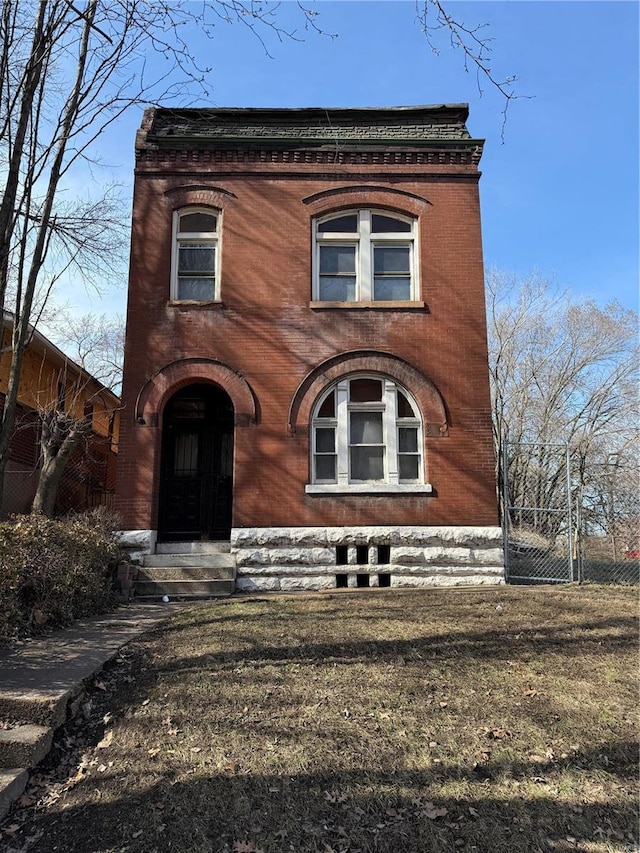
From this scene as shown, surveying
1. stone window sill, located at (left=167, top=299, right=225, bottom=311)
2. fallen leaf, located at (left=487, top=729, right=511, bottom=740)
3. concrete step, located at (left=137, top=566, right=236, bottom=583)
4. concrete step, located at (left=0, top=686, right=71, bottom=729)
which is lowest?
fallen leaf, located at (left=487, top=729, right=511, bottom=740)

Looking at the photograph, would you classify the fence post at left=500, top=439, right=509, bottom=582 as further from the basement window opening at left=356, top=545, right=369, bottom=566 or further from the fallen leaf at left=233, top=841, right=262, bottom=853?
the fallen leaf at left=233, top=841, right=262, bottom=853

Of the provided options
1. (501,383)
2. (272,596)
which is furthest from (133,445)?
(501,383)

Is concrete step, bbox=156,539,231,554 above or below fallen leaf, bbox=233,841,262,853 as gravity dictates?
above

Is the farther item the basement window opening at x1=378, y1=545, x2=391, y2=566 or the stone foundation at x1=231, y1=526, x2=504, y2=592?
the basement window opening at x1=378, y1=545, x2=391, y2=566

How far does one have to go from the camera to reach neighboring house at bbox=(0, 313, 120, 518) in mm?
12656

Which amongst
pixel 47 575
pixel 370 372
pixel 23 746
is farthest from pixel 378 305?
pixel 23 746

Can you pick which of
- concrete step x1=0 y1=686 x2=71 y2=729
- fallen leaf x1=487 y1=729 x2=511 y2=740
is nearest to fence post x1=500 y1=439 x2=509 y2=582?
fallen leaf x1=487 y1=729 x2=511 y2=740

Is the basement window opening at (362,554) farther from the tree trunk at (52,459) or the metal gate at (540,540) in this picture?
the tree trunk at (52,459)

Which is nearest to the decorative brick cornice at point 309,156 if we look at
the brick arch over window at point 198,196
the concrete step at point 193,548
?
the brick arch over window at point 198,196

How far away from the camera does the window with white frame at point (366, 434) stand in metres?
10.9

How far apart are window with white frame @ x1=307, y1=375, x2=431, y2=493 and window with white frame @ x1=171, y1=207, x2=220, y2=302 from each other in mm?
3266

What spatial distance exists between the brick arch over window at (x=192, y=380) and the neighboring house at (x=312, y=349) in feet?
0.09

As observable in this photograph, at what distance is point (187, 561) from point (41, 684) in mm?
5500

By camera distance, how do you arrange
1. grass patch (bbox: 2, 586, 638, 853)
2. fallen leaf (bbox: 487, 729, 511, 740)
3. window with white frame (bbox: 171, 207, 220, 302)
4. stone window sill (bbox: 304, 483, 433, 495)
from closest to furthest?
grass patch (bbox: 2, 586, 638, 853) < fallen leaf (bbox: 487, 729, 511, 740) < stone window sill (bbox: 304, 483, 433, 495) < window with white frame (bbox: 171, 207, 220, 302)
